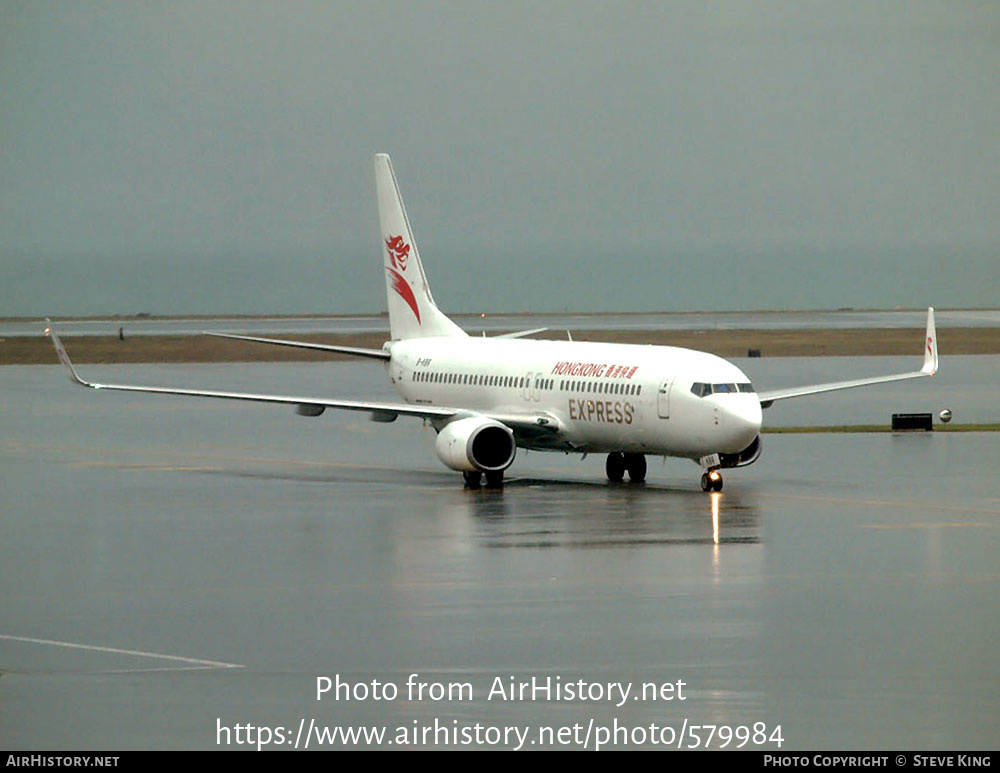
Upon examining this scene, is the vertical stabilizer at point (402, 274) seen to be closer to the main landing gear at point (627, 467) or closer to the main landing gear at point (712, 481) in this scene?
the main landing gear at point (627, 467)

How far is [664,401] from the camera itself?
49.4m

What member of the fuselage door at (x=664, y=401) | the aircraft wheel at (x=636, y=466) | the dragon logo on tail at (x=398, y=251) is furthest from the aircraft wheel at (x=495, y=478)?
the dragon logo on tail at (x=398, y=251)

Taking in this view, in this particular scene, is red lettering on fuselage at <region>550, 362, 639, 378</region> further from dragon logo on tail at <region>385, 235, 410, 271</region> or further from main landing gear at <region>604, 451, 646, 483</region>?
dragon logo on tail at <region>385, 235, 410, 271</region>

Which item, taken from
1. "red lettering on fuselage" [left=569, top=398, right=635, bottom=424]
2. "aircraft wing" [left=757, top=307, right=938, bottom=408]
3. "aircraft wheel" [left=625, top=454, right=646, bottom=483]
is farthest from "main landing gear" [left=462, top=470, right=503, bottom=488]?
"aircraft wing" [left=757, top=307, right=938, bottom=408]

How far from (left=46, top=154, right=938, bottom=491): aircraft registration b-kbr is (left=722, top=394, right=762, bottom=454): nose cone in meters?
0.02

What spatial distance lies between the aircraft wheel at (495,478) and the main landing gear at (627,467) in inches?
143

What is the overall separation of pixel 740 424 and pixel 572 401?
5928mm

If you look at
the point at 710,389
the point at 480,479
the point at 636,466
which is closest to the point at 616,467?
the point at 636,466

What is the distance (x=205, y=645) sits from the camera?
27.4 metres

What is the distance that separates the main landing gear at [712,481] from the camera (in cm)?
4906
